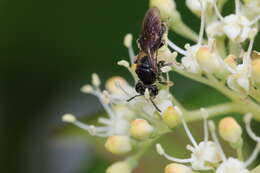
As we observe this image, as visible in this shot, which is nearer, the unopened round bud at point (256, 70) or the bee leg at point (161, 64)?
the unopened round bud at point (256, 70)

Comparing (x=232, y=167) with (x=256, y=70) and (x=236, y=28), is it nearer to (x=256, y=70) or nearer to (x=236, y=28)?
(x=256, y=70)

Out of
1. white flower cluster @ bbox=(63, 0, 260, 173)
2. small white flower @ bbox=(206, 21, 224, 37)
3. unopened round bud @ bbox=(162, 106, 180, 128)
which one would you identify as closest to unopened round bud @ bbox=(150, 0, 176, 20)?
white flower cluster @ bbox=(63, 0, 260, 173)

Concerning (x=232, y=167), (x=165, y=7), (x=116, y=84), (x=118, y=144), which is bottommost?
(x=232, y=167)

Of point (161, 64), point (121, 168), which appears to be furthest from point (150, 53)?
point (121, 168)

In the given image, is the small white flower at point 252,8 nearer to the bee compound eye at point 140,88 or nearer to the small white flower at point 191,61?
the small white flower at point 191,61

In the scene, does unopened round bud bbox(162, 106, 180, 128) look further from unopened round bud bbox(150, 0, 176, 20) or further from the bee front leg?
unopened round bud bbox(150, 0, 176, 20)

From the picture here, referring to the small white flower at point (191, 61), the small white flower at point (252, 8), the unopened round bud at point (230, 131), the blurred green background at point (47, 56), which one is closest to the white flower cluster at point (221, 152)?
the unopened round bud at point (230, 131)

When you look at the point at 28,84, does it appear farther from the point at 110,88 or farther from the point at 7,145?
the point at 110,88

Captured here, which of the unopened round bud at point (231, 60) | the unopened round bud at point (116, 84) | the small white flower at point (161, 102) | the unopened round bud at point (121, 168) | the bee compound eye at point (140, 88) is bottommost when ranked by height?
the unopened round bud at point (121, 168)
